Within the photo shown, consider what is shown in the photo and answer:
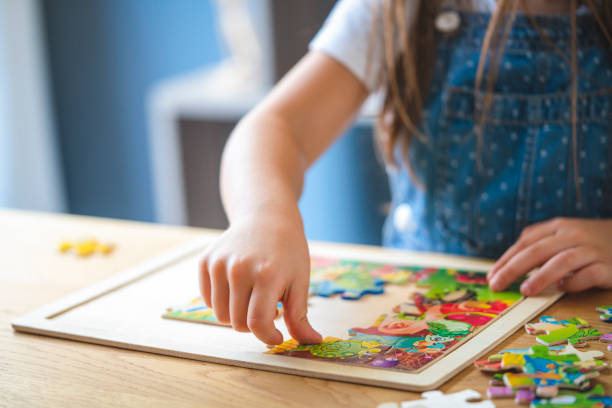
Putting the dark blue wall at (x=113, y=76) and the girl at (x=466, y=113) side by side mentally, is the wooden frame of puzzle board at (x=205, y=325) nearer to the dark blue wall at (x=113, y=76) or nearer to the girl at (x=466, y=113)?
the girl at (x=466, y=113)

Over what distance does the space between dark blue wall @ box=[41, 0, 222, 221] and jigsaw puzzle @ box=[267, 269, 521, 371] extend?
1.96m

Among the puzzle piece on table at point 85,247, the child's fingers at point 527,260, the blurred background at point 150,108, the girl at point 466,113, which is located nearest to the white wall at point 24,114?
the blurred background at point 150,108

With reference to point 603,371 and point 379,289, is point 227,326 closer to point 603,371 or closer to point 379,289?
point 379,289

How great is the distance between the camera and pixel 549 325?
65 centimetres

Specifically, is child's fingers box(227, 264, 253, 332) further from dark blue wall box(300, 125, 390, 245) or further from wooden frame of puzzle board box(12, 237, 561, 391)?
dark blue wall box(300, 125, 390, 245)

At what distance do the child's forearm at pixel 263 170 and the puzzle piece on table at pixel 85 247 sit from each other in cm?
24

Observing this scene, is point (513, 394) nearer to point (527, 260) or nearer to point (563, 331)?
point (563, 331)

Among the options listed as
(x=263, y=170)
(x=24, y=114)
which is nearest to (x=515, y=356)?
(x=263, y=170)

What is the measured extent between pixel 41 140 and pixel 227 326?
8.32 ft

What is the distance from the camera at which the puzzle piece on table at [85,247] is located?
99 cm

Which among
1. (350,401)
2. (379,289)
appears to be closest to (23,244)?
(379,289)

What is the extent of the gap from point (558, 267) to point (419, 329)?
0.64ft

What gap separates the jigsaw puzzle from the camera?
59 cm

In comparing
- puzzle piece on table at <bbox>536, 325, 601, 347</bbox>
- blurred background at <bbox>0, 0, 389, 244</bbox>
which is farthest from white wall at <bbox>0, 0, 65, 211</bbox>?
puzzle piece on table at <bbox>536, 325, 601, 347</bbox>
